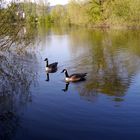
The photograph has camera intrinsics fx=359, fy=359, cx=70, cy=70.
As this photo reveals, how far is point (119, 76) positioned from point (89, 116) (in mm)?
7593

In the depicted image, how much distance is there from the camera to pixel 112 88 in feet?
61.3

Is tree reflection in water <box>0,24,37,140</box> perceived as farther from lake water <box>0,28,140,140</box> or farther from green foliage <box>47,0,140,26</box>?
green foliage <box>47,0,140,26</box>

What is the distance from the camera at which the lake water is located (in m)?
12.8

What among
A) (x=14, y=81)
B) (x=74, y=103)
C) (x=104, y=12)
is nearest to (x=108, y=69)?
(x=14, y=81)

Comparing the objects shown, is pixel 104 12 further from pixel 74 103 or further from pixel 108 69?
pixel 74 103

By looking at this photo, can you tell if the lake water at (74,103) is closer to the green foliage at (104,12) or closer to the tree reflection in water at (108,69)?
the tree reflection in water at (108,69)

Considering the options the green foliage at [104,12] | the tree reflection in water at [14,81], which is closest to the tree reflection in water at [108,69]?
the tree reflection in water at [14,81]

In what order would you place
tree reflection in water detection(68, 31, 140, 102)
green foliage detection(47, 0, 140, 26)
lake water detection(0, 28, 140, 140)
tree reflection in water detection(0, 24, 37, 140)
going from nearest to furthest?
lake water detection(0, 28, 140, 140)
tree reflection in water detection(0, 24, 37, 140)
tree reflection in water detection(68, 31, 140, 102)
green foliage detection(47, 0, 140, 26)

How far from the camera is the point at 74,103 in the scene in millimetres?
16078

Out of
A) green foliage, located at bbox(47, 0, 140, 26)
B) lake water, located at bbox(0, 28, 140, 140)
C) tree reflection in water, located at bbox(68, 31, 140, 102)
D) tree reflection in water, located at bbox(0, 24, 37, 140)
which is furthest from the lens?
green foliage, located at bbox(47, 0, 140, 26)

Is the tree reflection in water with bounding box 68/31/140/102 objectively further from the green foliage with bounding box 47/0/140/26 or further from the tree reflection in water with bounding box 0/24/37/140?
the green foliage with bounding box 47/0/140/26

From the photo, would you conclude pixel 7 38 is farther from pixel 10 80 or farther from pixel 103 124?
pixel 103 124

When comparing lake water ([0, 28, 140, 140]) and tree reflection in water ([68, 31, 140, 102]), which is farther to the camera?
tree reflection in water ([68, 31, 140, 102])

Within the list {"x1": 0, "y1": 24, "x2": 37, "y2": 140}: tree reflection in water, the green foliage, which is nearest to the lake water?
{"x1": 0, "y1": 24, "x2": 37, "y2": 140}: tree reflection in water
